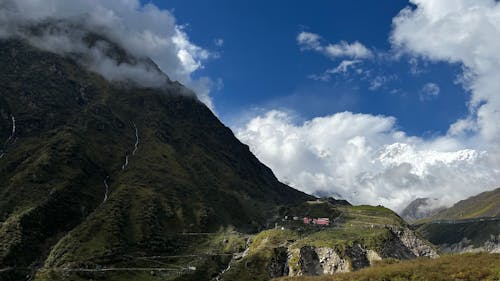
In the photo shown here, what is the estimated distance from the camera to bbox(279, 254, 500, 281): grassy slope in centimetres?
16238

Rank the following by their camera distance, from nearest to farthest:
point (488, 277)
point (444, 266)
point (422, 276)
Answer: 1. point (488, 277)
2. point (422, 276)
3. point (444, 266)

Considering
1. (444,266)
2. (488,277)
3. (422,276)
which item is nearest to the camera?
(488,277)

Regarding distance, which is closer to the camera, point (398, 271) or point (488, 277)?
point (488, 277)

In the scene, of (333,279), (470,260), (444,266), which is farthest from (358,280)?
(470,260)

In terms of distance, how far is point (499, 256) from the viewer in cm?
18938

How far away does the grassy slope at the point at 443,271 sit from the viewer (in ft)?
533

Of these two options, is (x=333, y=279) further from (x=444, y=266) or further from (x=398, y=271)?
(x=444, y=266)

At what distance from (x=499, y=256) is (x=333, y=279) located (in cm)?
6379

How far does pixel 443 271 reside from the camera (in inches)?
6781

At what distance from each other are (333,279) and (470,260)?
51192 mm

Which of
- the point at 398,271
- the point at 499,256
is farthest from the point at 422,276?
the point at 499,256

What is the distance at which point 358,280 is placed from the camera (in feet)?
568

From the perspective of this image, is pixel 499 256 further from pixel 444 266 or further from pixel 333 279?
pixel 333 279

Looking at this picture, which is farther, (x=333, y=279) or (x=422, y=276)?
(x=333, y=279)
